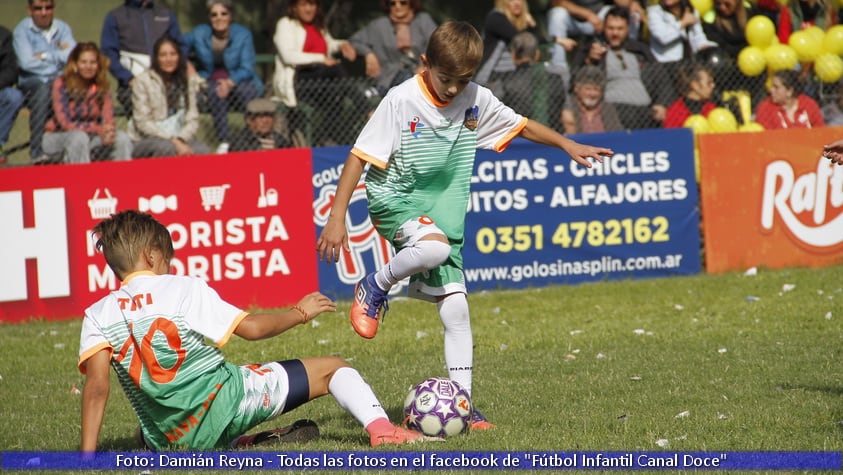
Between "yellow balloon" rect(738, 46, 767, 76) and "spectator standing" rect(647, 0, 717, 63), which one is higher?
"spectator standing" rect(647, 0, 717, 63)

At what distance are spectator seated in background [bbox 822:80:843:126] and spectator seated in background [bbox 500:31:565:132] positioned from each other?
3.12 meters

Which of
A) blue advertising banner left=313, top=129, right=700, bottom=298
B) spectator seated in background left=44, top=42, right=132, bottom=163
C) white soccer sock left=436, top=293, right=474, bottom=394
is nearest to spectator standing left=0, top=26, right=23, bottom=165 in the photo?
spectator seated in background left=44, top=42, right=132, bottom=163

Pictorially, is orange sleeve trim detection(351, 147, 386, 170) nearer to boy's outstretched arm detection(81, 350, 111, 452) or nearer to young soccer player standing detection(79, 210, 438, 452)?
young soccer player standing detection(79, 210, 438, 452)

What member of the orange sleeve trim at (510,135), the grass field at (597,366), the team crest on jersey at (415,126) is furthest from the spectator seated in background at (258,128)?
the team crest on jersey at (415,126)

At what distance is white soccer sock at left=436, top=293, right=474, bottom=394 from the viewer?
6277 mm

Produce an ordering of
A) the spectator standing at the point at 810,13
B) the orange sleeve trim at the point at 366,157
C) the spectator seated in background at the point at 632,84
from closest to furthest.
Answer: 1. the orange sleeve trim at the point at 366,157
2. the spectator seated in background at the point at 632,84
3. the spectator standing at the point at 810,13

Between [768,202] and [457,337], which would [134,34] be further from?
[457,337]

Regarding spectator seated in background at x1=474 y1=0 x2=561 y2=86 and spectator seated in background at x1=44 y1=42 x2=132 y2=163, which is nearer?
spectator seated in background at x1=44 y1=42 x2=132 y2=163

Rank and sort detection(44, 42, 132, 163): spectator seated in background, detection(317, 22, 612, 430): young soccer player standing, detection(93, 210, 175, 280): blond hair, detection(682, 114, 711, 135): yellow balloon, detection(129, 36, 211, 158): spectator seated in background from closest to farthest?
detection(93, 210, 175, 280): blond hair → detection(317, 22, 612, 430): young soccer player standing → detection(44, 42, 132, 163): spectator seated in background → detection(129, 36, 211, 158): spectator seated in background → detection(682, 114, 711, 135): yellow balloon

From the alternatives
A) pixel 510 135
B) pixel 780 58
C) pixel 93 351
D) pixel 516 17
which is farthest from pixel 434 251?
pixel 780 58

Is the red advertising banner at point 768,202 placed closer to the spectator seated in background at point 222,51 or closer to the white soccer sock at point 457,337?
the spectator seated in background at point 222,51

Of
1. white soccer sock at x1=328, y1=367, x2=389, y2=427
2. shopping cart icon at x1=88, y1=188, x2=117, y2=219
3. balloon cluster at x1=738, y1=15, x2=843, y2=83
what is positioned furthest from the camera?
balloon cluster at x1=738, y1=15, x2=843, y2=83

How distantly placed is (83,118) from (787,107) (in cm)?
762

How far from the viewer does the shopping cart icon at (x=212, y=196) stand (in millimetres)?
11414
